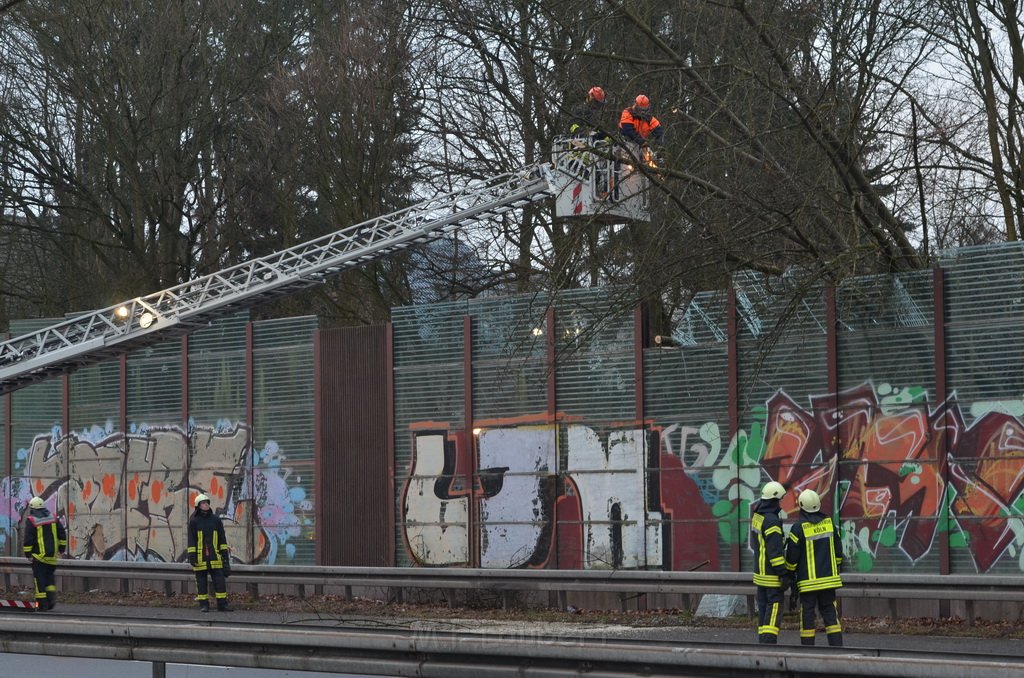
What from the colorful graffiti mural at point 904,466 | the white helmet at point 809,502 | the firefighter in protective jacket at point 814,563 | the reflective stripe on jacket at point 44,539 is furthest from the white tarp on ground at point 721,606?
the reflective stripe on jacket at point 44,539

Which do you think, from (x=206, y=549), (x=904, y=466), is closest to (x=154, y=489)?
(x=206, y=549)

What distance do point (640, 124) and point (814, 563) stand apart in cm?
628

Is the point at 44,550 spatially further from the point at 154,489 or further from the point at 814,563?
the point at 814,563

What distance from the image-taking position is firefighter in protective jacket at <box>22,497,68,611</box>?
798 inches

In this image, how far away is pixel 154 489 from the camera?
25.7 meters

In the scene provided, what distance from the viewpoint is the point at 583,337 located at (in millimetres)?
19703

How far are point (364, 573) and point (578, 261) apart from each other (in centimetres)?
581

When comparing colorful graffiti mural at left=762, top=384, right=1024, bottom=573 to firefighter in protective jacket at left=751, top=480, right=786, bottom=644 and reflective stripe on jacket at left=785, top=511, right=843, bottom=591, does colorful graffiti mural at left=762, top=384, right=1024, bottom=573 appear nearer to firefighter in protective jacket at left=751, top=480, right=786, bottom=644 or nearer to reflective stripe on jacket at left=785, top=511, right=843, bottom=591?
reflective stripe on jacket at left=785, top=511, right=843, bottom=591

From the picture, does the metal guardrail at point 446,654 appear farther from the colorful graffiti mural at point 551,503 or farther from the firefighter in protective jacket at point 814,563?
the colorful graffiti mural at point 551,503

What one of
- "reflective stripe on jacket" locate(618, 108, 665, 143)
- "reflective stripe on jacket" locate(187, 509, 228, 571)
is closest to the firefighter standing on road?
"reflective stripe on jacket" locate(618, 108, 665, 143)

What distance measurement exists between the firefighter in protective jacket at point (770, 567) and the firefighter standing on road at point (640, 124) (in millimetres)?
5414

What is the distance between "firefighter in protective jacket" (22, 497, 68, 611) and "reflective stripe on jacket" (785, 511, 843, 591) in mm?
11097

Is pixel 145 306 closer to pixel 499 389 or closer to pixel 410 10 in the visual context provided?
pixel 499 389

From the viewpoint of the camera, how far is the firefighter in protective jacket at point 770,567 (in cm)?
1327
